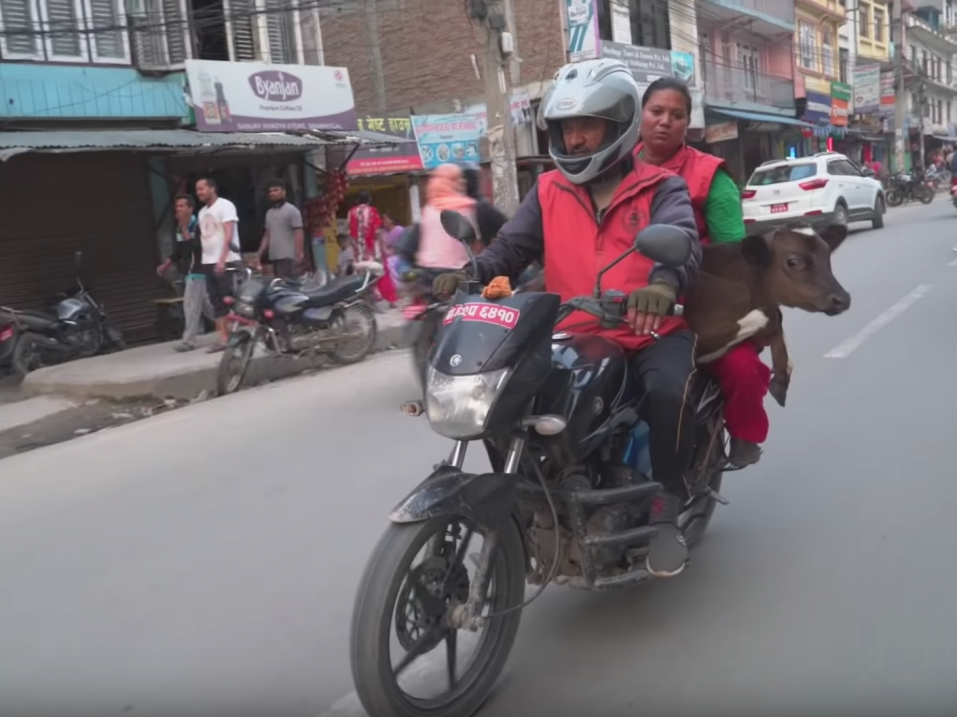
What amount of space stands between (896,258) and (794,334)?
6.33 metres

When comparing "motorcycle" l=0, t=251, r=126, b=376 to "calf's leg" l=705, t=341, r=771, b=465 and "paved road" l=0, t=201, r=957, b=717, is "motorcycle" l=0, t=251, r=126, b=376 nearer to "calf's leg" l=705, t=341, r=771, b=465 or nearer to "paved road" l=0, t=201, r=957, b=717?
"paved road" l=0, t=201, r=957, b=717

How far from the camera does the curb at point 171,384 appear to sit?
8.30 m

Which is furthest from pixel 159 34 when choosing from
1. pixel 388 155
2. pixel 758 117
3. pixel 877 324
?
pixel 758 117

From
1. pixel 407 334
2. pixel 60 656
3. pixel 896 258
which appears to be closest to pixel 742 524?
pixel 60 656

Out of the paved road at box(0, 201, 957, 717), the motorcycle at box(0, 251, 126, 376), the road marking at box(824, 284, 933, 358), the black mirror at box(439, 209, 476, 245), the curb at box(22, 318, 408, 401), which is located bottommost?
the paved road at box(0, 201, 957, 717)

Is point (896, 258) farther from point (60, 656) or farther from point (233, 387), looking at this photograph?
point (60, 656)

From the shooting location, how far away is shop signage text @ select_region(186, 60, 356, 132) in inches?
475

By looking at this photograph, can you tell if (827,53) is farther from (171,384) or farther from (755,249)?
(755,249)

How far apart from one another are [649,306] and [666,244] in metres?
0.18

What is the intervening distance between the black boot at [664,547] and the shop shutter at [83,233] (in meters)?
9.37

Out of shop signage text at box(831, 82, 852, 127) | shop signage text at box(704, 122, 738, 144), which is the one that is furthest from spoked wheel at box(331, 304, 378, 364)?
shop signage text at box(831, 82, 852, 127)

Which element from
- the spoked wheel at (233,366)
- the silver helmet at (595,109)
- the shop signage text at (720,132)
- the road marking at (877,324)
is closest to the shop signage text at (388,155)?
the spoked wheel at (233,366)

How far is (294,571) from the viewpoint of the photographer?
3994 mm

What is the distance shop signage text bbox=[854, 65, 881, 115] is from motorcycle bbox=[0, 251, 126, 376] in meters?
31.7
